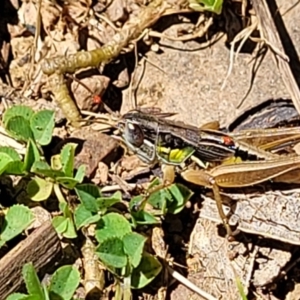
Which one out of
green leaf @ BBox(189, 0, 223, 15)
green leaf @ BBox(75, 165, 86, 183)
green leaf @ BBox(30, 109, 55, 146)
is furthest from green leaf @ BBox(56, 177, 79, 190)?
green leaf @ BBox(189, 0, 223, 15)

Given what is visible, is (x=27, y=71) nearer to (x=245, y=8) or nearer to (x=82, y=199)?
(x=82, y=199)

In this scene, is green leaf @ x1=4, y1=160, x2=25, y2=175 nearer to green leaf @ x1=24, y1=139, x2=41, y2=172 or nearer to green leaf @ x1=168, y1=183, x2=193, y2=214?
green leaf @ x1=24, y1=139, x2=41, y2=172

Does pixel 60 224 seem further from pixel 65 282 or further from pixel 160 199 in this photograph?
pixel 160 199

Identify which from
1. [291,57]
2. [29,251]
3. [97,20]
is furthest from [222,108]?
[29,251]

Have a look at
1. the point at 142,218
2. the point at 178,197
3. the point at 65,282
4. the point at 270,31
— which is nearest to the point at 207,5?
the point at 270,31

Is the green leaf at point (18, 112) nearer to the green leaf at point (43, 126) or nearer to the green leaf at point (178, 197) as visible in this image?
the green leaf at point (43, 126)

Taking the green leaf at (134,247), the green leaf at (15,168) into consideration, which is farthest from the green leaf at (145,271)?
the green leaf at (15,168)

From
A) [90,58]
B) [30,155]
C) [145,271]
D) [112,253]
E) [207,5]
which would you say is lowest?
[145,271]
